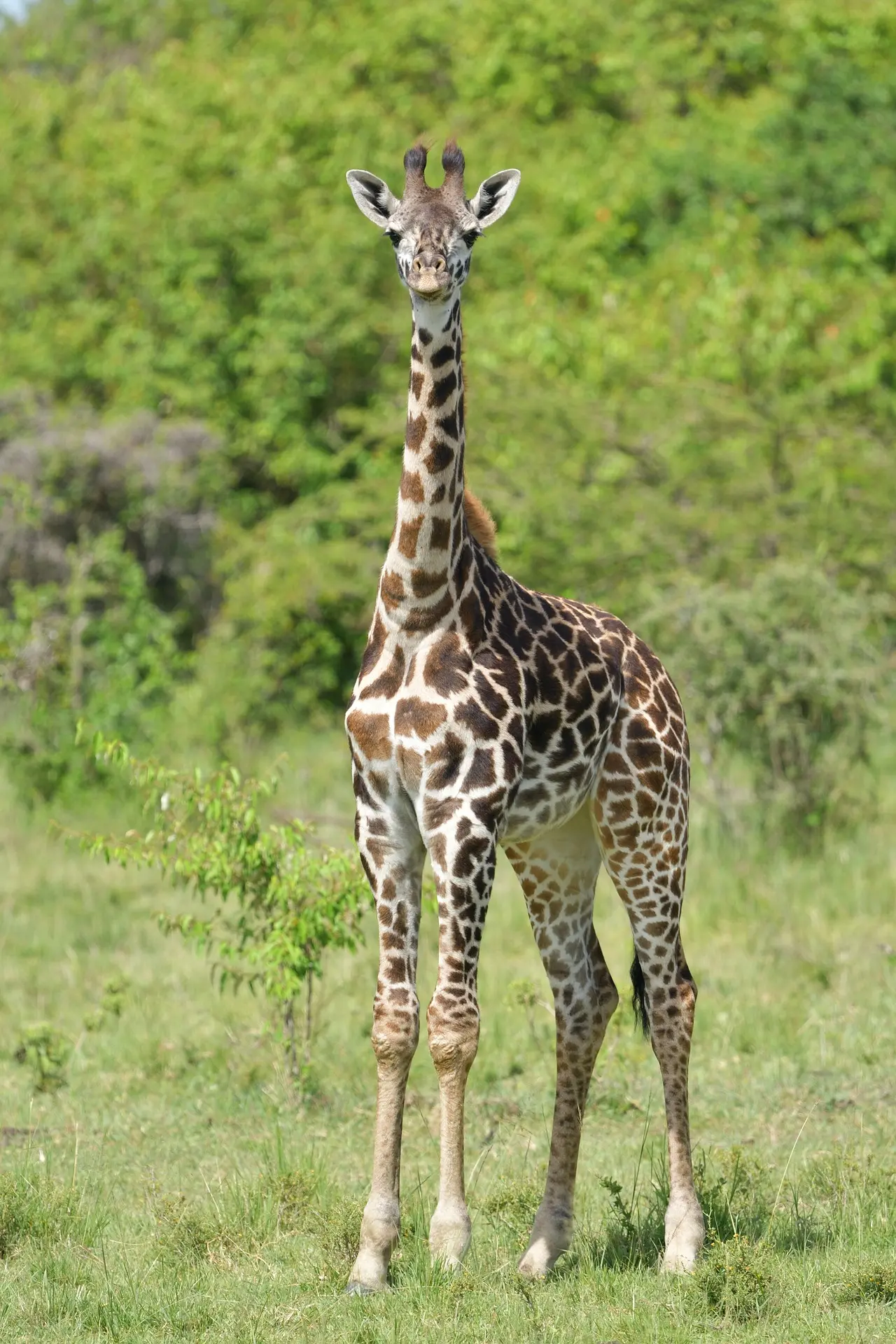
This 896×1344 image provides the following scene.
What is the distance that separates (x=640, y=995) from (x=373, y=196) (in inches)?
107

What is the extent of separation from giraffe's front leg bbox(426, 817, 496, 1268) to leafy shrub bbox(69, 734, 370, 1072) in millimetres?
2301

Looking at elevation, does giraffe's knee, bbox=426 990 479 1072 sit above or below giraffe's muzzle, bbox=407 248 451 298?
below

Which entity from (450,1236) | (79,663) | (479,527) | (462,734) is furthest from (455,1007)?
(79,663)

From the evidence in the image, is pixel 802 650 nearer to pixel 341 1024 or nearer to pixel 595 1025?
pixel 341 1024

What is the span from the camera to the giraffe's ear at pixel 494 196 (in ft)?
17.4

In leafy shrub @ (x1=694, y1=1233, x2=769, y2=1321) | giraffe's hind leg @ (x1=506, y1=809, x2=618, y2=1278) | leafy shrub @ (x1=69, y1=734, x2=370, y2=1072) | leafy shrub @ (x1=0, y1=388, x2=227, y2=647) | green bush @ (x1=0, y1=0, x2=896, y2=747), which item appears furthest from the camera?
leafy shrub @ (x1=0, y1=388, x2=227, y2=647)

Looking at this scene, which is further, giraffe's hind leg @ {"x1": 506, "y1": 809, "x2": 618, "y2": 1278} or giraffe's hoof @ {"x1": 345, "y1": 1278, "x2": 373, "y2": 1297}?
giraffe's hind leg @ {"x1": 506, "y1": 809, "x2": 618, "y2": 1278}

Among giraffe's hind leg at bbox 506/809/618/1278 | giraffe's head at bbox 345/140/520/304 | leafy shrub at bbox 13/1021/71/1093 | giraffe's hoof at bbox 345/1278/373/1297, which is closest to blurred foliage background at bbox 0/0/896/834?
leafy shrub at bbox 13/1021/71/1093

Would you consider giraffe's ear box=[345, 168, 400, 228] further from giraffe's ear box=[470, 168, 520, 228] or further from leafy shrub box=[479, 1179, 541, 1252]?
leafy shrub box=[479, 1179, 541, 1252]

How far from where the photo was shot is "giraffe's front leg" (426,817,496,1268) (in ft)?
16.4

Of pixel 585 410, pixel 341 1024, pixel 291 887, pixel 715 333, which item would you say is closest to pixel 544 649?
pixel 291 887

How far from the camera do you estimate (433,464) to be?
524 centimetres

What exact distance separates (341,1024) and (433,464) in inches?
170

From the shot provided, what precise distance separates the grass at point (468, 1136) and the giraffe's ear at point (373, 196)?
3.09m
